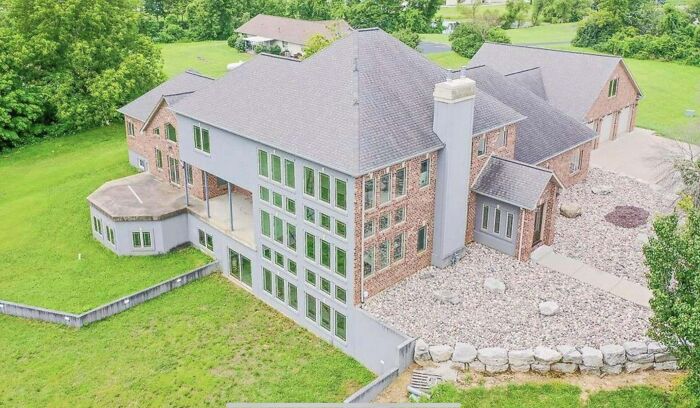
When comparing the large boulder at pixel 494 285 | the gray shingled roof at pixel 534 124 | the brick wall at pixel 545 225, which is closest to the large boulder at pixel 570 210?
the gray shingled roof at pixel 534 124

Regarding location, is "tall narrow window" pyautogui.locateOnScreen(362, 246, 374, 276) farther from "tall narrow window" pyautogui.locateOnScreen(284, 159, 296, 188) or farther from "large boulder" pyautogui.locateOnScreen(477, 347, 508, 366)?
"large boulder" pyautogui.locateOnScreen(477, 347, 508, 366)

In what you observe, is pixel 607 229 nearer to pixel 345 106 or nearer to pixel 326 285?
pixel 326 285

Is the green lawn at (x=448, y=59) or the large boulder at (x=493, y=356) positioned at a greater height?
the green lawn at (x=448, y=59)

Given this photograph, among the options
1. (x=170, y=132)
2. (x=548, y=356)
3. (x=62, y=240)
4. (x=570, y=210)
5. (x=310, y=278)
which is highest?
(x=170, y=132)

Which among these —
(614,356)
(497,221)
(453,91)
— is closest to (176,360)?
(497,221)

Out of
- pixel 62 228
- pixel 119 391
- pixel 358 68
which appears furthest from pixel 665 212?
pixel 62 228

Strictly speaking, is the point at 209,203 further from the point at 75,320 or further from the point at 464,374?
the point at 464,374

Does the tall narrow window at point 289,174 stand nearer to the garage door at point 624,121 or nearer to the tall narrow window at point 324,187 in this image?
the tall narrow window at point 324,187
